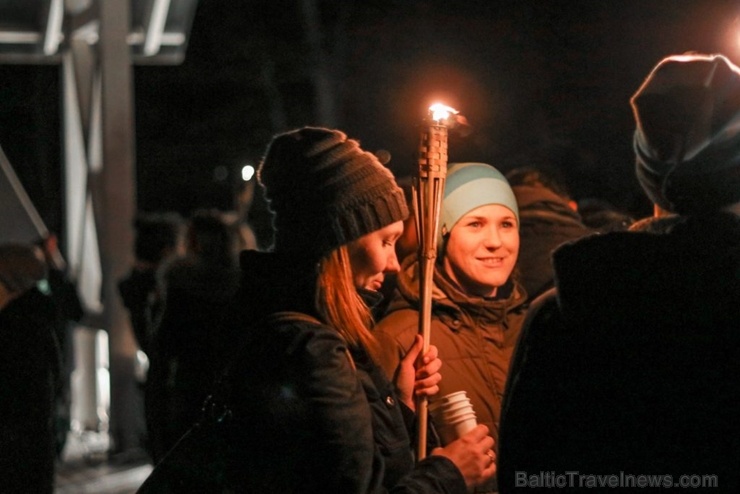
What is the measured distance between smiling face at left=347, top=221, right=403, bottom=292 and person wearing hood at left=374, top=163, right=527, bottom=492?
2.18ft

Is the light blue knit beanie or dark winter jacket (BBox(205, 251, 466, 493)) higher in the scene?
the light blue knit beanie

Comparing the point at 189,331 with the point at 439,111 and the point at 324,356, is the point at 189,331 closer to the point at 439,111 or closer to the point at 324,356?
the point at 439,111

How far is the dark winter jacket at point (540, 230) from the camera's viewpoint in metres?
4.98

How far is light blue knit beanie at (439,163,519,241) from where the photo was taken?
395cm

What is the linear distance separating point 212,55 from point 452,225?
1202 inches

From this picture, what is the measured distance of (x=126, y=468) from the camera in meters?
9.55

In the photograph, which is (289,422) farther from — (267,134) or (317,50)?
(267,134)

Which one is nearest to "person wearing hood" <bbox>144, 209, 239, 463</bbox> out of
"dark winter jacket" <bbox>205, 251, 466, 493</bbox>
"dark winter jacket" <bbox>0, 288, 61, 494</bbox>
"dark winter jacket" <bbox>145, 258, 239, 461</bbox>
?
"dark winter jacket" <bbox>145, 258, 239, 461</bbox>

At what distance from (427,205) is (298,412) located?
820mm

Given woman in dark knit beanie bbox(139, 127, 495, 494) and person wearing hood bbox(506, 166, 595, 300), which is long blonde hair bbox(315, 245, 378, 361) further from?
person wearing hood bbox(506, 166, 595, 300)

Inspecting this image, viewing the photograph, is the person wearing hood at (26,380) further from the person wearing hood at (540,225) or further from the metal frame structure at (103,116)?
the metal frame structure at (103,116)

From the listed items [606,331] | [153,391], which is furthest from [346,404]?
[153,391]

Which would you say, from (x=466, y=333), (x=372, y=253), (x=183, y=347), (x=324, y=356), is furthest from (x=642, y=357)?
(x=183, y=347)

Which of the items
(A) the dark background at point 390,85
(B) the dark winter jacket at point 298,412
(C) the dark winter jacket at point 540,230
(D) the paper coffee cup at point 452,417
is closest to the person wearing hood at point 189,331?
(C) the dark winter jacket at point 540,230
